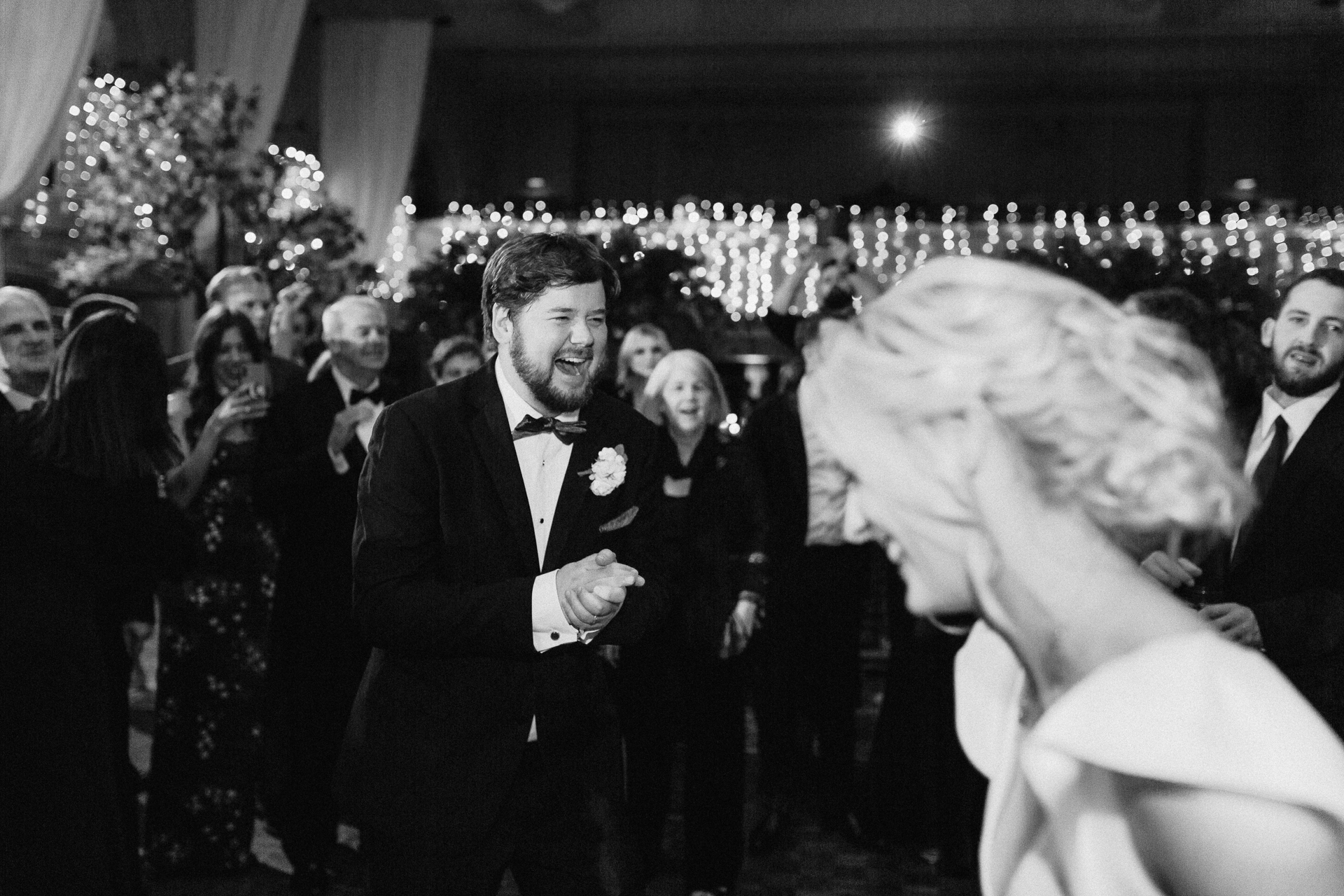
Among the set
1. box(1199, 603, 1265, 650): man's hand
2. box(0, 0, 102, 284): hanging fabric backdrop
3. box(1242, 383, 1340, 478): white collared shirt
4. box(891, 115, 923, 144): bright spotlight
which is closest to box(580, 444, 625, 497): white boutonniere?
box(1199, 603, 1265, 650): man's hand

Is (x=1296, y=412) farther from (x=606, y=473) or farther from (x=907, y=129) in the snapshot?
(x=907, y=129)

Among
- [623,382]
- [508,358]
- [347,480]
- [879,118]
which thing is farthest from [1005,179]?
[508,358]

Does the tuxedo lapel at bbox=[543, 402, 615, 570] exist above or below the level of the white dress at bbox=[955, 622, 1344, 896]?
above

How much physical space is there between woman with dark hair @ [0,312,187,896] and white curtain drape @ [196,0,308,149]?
828 centimetres

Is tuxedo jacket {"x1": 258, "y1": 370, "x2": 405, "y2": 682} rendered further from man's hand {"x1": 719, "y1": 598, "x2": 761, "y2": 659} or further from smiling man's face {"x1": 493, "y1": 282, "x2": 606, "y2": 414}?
smiling man's face {"x1": 493, "y1": 282, "x2": 606, "y2": 414}

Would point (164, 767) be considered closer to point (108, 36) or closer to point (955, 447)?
point (955, 447)

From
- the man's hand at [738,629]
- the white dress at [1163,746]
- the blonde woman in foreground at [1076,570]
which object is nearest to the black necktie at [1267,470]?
the man's hand at [738,629]

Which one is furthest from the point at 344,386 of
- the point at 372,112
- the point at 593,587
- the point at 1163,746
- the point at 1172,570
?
the point at 372,112

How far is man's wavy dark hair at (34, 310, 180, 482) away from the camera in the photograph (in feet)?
9.57

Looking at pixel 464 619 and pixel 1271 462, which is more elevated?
pixel 1271 462

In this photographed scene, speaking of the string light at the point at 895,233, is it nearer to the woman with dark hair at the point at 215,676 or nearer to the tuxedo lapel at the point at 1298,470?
the woman with dark hair at the point at 215,676

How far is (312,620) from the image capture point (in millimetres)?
3930

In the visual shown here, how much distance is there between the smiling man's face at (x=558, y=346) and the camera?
7.73 feet

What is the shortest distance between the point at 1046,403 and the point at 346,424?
3.14 m
